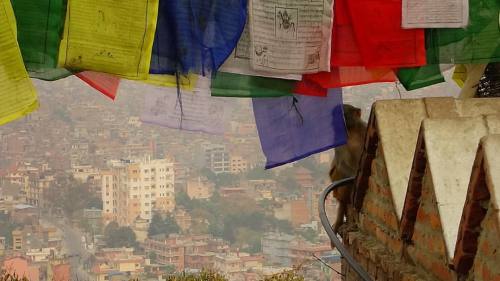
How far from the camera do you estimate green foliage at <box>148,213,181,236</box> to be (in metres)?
9.59

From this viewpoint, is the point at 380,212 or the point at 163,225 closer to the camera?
the point at 380,212

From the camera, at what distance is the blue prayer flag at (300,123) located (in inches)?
143

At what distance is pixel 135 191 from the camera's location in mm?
9133

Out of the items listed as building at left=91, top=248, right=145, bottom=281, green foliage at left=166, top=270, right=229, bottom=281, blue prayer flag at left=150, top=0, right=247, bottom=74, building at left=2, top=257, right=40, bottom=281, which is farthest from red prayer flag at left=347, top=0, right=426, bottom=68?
building at left=91, top=248, right=145, bottom=281

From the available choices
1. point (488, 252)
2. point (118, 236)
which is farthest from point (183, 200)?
point (488, 252)

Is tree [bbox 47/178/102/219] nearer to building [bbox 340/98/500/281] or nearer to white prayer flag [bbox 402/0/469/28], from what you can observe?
building [bbox 340/98/500/281]

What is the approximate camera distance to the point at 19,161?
27.0 ft

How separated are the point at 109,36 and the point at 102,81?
0.27 m

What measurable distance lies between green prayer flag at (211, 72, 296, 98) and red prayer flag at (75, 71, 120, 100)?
1.30 ft

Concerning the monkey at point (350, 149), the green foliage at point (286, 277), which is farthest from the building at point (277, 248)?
the monkey at point (350, 149)

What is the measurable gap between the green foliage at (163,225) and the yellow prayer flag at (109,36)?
657cm

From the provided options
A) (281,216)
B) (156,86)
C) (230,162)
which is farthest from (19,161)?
(156,86)

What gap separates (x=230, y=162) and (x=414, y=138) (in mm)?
6056

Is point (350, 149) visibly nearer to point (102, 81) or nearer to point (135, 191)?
point (102, 81)
